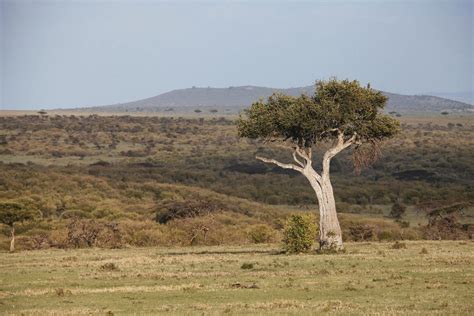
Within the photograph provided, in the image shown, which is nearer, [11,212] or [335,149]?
[335,149]

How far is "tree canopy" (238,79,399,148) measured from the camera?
3594 cm

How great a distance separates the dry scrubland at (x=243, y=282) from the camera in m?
20.3

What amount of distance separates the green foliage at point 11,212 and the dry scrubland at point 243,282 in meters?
7.01

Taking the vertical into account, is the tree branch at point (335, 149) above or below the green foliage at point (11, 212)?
above

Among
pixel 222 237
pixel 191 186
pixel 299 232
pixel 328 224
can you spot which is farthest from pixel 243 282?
pixel 191 186

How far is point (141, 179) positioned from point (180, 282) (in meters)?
56.9

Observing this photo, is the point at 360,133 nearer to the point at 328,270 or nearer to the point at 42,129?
the point at 328,270

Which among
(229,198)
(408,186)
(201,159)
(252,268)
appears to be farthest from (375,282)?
(201,159)

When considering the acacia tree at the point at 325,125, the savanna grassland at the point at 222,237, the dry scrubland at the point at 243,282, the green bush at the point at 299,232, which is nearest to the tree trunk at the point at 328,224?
the acacia tree at the point at 325,125

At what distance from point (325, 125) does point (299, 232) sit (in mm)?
4460

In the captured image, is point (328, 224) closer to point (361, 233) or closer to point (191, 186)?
point (361, 233)

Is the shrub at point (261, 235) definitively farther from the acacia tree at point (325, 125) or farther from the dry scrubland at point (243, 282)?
the acacia tree at point (325, 125)

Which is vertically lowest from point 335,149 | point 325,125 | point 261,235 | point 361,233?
point 361,233

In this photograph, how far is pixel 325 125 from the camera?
3606 centimetres
